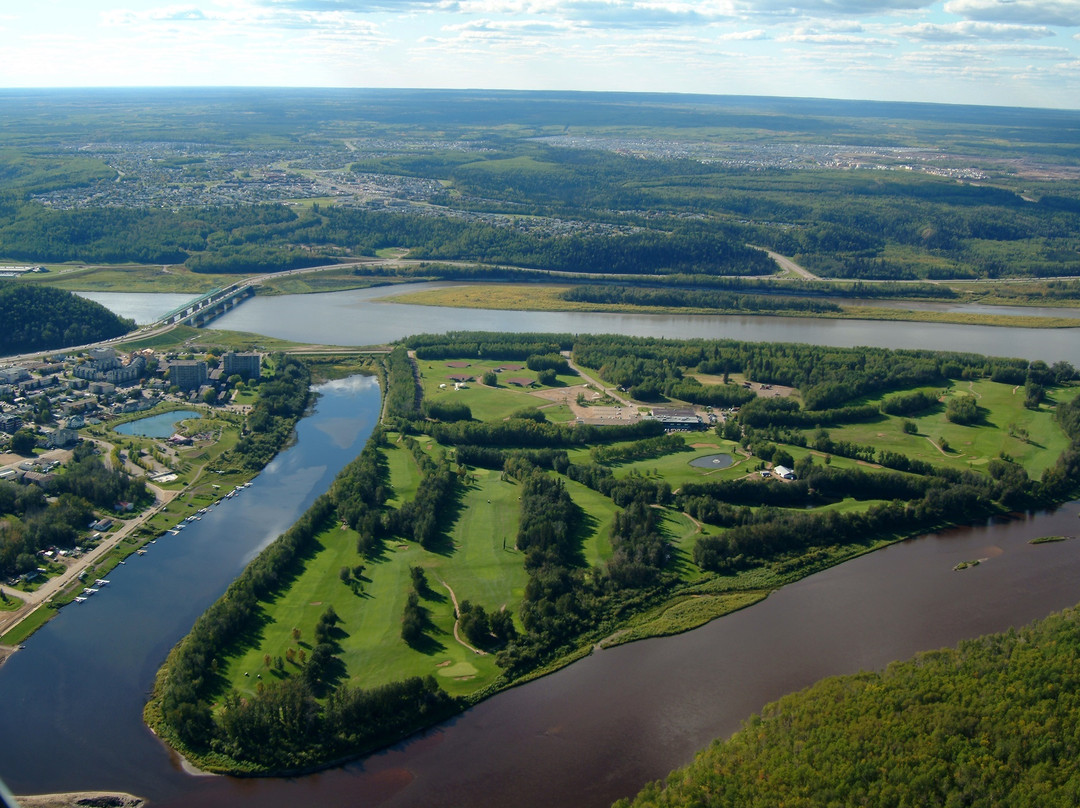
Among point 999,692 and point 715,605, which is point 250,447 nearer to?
point 715,605

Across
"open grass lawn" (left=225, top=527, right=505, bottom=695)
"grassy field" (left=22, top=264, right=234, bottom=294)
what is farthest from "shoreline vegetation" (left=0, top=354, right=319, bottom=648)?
"grassy field" (left=22, top=264, right=234, bottom=294)

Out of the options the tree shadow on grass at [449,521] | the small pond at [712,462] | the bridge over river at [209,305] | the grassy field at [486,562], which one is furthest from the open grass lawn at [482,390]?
the bridge over river at [209,305]

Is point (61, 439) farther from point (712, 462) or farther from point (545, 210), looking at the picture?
point (545, 210)

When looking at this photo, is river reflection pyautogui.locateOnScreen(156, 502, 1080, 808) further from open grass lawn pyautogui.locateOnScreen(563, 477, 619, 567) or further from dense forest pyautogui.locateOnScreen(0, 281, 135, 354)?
dense forest pyautogui.locateOnScreen(0, 281, 135, 354)

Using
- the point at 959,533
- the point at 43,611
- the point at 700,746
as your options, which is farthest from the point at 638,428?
the point at 43,611

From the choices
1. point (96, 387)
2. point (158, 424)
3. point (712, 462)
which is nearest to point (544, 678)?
point (712, 462)

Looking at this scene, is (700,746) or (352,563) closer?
(700,746)

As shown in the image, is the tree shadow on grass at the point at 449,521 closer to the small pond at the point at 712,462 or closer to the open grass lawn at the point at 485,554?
the open grass lawn at the point at 485,554
